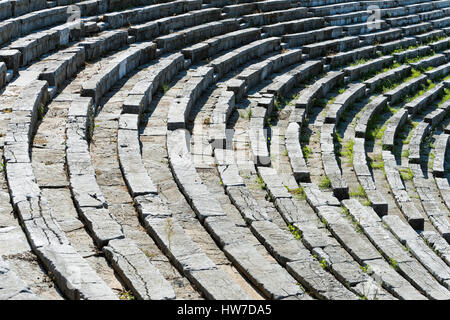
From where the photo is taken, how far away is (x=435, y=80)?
2072cm

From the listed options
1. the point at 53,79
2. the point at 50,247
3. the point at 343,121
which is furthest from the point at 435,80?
the point at 50,247

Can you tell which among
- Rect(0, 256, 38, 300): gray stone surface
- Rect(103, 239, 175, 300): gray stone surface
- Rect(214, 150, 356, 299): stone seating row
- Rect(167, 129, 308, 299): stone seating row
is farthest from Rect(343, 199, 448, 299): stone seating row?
Rect(0, 256, 38, 300): gray stone surface

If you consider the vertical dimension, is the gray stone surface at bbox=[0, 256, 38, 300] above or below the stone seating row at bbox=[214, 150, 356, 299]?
above

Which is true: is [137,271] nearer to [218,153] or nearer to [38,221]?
[38,221]

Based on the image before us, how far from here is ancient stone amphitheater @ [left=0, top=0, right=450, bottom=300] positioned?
758 cm

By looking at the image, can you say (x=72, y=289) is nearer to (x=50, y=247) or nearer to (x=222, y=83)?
(x=50, y=247)

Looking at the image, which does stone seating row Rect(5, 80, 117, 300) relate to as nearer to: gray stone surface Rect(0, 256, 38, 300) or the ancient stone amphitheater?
the ancient stone amphitheater

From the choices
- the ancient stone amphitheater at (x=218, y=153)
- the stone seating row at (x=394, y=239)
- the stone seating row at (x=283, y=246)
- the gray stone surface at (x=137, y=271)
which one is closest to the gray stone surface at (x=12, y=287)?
the ancient stone amphitheater at (x=218, y=153)

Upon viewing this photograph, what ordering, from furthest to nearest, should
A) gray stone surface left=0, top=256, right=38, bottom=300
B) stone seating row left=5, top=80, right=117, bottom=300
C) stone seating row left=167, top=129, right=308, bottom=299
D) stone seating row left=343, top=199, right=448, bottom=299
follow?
stone seating row left=343, top=199, right=448, bottom=299 < stone seating row left=167, top=129, right=308, bottom=299 < stone seating row left=5, top=80, right=117, bottom=300 < gray stone surface left=0, top=256, right=38, bottom=300

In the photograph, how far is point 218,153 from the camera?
38.4 ft

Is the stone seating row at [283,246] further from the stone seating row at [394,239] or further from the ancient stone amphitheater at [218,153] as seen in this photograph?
the stone seating row at [394,239]

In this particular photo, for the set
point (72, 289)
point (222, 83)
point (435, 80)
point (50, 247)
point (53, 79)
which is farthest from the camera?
point (435, 80)

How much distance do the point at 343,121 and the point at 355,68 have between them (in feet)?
11.0

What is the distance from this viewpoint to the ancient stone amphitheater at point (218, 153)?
24.9ft
